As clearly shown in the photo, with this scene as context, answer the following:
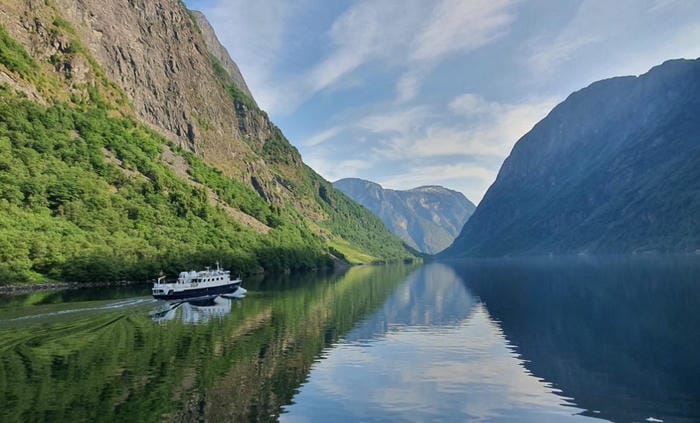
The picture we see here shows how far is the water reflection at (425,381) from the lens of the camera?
26656mm

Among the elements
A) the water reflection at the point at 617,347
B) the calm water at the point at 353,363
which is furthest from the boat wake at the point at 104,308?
the water reflection at the point at 617,347

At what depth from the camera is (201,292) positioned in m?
93.8

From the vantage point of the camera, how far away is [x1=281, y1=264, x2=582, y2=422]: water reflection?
2666 cm

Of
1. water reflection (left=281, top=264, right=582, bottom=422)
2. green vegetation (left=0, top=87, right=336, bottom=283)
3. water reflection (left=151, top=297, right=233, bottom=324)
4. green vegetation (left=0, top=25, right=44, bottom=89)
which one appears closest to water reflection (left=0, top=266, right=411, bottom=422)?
water reflection (left=151, top=297, right=233, bottom=324)

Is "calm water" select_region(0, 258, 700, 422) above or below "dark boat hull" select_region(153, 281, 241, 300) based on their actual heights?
below

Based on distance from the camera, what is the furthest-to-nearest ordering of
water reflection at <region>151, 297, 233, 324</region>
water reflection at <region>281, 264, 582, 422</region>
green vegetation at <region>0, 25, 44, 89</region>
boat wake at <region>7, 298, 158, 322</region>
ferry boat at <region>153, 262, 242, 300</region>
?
green vegetation at <region>0, 25, 44, 89</region>
ferry boat at <region>153, 262, 242, 300</region>
water reflection at <region>151, 297, 233, 324</region>
boat wake at <region>7, 298, 158, 322</region>
water reflection at <region>281, 264, 582, 422</region>

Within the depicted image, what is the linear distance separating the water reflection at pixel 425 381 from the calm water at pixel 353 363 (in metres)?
0.14

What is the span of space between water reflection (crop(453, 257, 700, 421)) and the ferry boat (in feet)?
170

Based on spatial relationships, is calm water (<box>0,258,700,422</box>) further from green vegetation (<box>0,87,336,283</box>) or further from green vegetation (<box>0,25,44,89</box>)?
green vegetation (<box>0,25,44,89</box>)

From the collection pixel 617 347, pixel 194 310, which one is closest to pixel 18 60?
pixel 194 310

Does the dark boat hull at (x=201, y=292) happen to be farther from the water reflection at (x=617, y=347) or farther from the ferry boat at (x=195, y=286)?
the water reflection at (x=617, y=347)

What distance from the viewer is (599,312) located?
6162 cm

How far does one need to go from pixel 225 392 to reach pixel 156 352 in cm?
1430

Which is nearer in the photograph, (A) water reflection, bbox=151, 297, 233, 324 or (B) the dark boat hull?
(A) water reflection, bbox=151, 297, 233, 324
